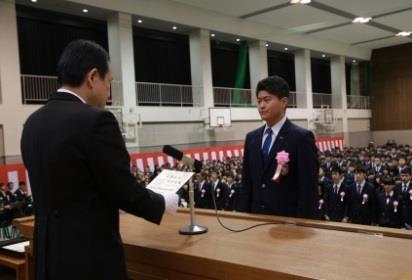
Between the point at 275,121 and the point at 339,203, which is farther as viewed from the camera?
the point at 339,203

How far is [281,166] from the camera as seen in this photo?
2770 millimetres

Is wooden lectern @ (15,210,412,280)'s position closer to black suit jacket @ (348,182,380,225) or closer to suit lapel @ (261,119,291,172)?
suit lapel @ (261,119,291,172)

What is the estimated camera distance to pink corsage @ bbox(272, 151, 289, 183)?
Result: 2.72m

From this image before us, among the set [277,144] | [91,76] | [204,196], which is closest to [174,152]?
[91,76]

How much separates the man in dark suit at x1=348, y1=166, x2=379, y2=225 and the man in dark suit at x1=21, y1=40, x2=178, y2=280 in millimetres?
6008

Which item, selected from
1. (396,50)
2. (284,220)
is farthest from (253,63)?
(284,220)

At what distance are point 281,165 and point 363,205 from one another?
4776 mm

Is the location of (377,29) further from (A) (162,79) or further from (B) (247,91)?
(A) (162,79)

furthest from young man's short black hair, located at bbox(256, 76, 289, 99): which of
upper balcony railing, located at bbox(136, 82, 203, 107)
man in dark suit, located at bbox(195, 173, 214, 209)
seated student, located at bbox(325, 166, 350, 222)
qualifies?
upper balcony railing, located at bbox(136, 82, 203, 107)

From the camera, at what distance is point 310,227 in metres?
2.06

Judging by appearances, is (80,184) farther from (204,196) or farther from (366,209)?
(204,196)

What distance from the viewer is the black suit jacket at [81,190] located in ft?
5.04

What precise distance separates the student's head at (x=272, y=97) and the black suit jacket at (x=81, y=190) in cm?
151

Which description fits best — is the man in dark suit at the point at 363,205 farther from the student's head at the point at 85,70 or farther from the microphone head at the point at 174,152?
the student's head at the point at 85,70
